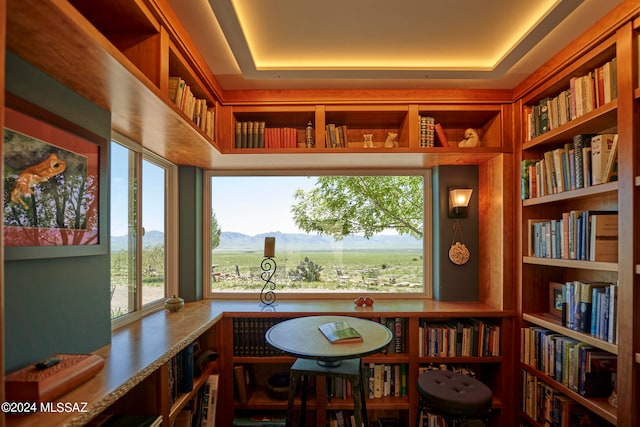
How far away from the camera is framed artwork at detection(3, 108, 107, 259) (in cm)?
126

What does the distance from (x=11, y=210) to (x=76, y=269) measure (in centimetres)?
42

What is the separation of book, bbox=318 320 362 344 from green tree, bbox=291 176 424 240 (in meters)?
1.19

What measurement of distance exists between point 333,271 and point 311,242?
0.34 metres

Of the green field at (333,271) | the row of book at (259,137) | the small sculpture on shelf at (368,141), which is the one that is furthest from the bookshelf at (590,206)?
the row of book at (259,137)

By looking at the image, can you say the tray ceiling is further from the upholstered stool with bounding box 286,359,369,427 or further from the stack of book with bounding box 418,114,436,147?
the upholstered stool with bounding box 286,359,369,427

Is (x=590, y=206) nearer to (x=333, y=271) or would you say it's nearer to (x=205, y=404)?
(x=333, y=271)

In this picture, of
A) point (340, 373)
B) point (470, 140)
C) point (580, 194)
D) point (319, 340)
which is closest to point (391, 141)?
point (470, 140)

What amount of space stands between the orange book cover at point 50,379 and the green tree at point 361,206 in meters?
2.08

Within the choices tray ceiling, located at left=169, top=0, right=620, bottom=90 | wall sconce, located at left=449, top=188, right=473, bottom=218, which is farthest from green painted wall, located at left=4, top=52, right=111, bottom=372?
wall sconce, located at left=449, top=188, right=473, bottom=218

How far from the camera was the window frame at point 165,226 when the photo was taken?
2299mm

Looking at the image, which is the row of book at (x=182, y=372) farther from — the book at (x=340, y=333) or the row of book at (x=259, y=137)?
the row of book at (x=259, y=137)

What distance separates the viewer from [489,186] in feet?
9.14

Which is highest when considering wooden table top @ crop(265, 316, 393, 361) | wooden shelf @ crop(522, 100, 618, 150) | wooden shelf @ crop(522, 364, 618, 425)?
wooden shelf @ crop(522, 100, 618, 150)

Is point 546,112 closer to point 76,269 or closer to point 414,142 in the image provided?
point 414,142
